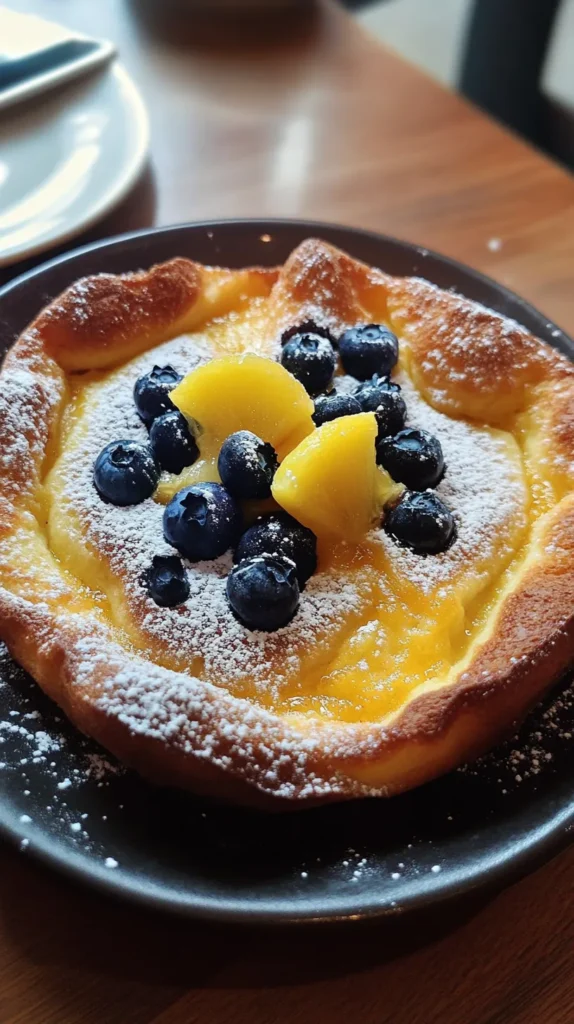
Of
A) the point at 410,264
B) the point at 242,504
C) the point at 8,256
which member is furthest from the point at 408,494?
the point at 8,256

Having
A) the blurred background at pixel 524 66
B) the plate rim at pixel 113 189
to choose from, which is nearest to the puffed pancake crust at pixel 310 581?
the plate rim at pixel 113 189

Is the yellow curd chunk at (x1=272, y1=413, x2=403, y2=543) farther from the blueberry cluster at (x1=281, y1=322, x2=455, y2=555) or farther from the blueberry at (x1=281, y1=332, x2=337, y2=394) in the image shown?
the blueberry at (x1=281, y1=332, x2=337, y2=394)

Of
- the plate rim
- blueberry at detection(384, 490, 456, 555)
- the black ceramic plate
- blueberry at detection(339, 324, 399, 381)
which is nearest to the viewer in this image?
the black ceramic plate

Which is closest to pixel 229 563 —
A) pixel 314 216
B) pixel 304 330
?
pixel 304 330

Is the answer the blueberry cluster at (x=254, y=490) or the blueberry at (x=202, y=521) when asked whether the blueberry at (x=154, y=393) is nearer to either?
the blueberry cluster at (x=254, y=490)

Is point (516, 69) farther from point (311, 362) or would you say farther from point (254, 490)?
point (254, 490)

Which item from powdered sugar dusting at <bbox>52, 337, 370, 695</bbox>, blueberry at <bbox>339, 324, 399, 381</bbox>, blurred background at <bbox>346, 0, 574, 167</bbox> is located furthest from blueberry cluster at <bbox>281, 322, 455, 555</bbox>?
blurred background at <bbox>346, 0, 574, 167</bbox>

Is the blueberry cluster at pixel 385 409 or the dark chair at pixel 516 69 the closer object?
the blueberry cluster at pixel 385 409

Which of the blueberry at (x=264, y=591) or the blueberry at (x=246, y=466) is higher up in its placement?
the blueberry at (x=246, y=466)
